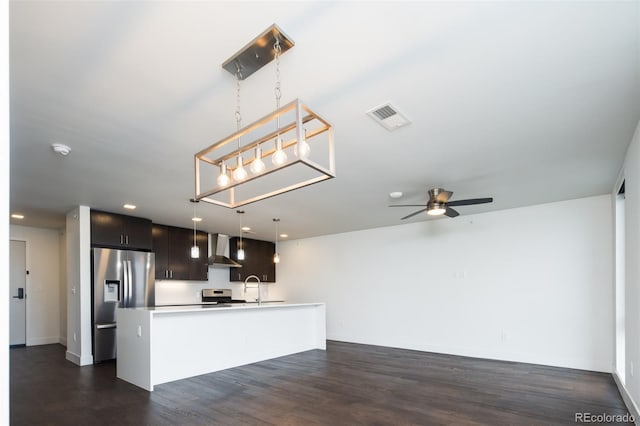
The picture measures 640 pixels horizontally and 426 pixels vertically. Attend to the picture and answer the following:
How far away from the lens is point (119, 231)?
6.06 m

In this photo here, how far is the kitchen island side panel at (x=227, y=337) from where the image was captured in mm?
4523

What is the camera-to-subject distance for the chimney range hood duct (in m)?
7.71

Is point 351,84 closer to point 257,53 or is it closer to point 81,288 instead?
point 257,53

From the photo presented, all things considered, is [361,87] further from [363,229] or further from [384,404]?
[363,229]

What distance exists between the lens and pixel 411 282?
274 inches

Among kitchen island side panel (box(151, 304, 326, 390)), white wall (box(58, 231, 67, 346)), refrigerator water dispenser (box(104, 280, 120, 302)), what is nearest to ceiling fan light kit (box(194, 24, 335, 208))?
kitchen island side panel (box(151, 304, 326, 390))

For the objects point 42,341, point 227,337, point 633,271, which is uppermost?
point 633,271

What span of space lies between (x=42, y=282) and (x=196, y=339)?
489cm

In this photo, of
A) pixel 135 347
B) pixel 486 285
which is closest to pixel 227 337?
pixel 135 347

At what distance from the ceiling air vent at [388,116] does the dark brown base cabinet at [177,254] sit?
18.0 ft

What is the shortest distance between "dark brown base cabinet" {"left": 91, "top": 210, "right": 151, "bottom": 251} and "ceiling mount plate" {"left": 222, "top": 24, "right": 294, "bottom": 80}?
191 inches

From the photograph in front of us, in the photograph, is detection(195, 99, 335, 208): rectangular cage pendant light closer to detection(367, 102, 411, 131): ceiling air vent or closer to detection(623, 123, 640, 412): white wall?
detection(367, 102, 411, 131): ceiling air vent
